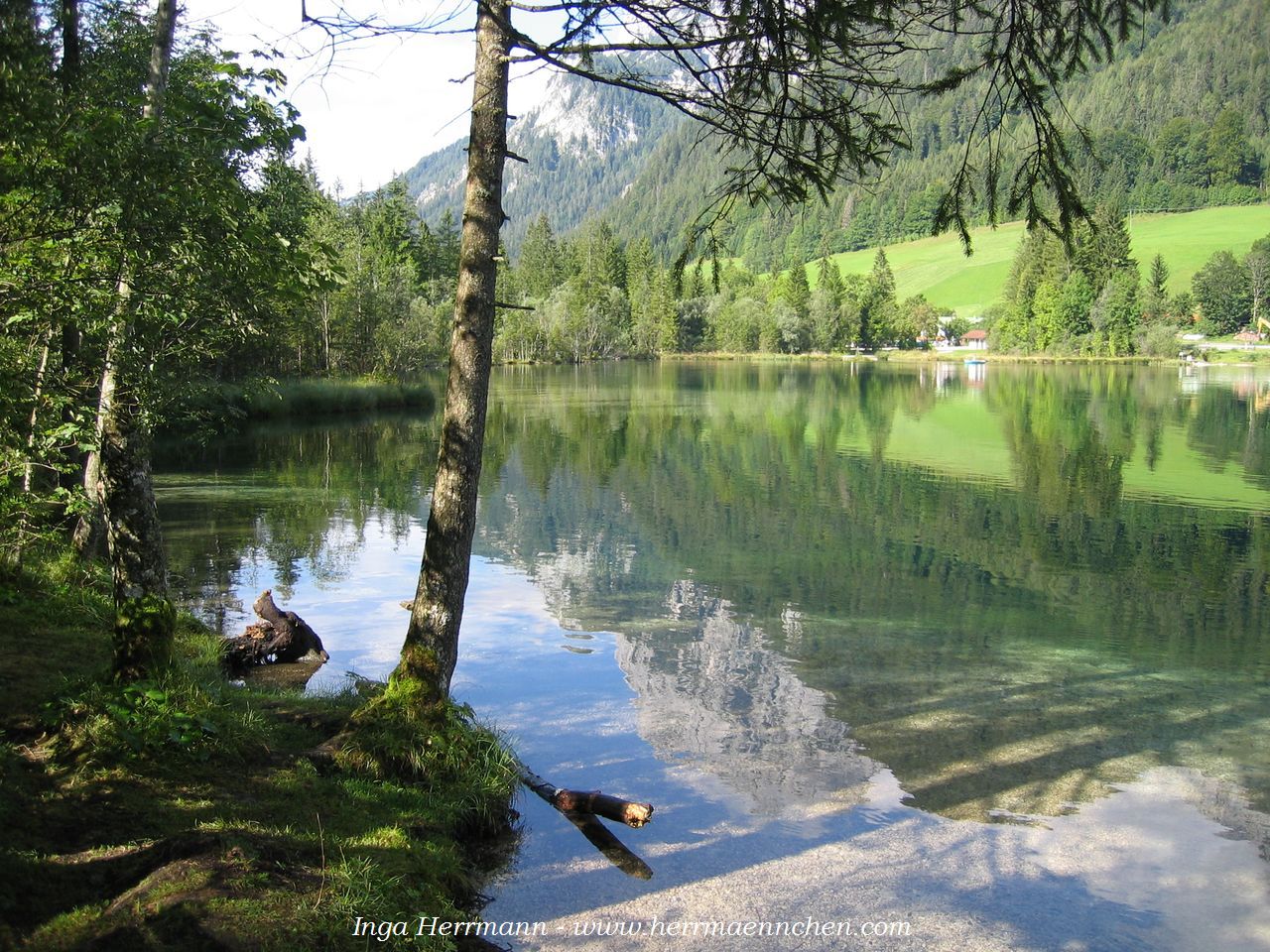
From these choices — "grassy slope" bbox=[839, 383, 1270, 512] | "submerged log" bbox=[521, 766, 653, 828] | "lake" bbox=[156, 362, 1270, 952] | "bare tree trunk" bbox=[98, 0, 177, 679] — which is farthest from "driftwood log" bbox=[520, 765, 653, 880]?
"grassy slope" bbox=[839, 383, 1270, 512]

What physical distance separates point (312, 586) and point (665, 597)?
220 inches

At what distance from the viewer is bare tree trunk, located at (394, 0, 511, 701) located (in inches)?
288

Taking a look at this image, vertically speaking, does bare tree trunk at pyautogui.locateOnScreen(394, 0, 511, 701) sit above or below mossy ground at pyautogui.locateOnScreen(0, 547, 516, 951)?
above

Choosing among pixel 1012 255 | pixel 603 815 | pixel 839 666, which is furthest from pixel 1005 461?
pixel 1012 255

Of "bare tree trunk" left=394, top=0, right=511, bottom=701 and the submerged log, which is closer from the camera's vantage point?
the submerged log

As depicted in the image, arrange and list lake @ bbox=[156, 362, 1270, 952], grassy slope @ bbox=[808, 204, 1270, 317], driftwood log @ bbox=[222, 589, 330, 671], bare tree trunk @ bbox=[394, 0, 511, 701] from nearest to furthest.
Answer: lake @ bbox=[156, 362, 1270, 952] → bare tree trunk @ bbox=[394, 0, 511, 701] → driftwood log @ bbox=[222, 589, 330, 671] → grassy slope @ bbox=[808, 204, 1270, 317]

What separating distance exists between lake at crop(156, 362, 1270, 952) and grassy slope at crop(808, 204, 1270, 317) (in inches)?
4799

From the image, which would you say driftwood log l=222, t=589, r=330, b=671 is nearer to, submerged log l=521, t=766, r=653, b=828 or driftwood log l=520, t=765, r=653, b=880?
submerged log l=521, t=766, r=653, b=828

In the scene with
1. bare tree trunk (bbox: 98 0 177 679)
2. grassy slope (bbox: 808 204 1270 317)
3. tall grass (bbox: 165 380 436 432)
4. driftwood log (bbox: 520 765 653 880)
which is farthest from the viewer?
grassy slope (bbox: 808 204 1270 317)

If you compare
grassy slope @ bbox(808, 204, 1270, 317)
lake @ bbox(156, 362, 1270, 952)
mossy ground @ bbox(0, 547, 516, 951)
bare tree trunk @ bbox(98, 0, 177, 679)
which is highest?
grassy slope @ bbox(808, 204, 1270, 317)

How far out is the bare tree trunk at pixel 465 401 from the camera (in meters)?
7.31

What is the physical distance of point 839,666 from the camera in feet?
38.3

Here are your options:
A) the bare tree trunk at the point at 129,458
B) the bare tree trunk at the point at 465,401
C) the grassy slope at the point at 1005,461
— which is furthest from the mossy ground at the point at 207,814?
the grassy slope at the point at 1005,461

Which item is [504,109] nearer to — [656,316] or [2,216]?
[2,216]
